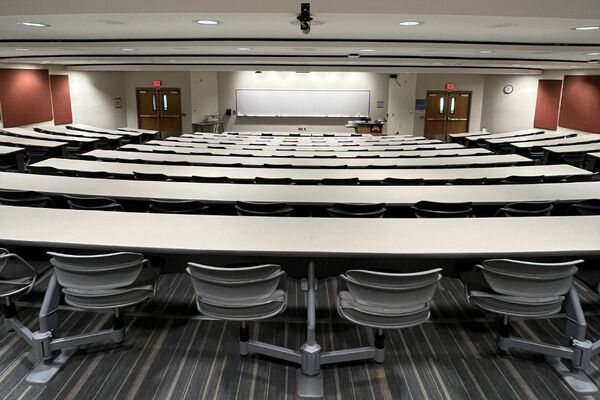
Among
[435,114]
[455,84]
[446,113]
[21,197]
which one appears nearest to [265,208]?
[21,197]

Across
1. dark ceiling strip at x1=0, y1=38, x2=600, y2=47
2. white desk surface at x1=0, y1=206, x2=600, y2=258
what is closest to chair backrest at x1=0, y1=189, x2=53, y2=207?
white desk surface at x1=0, y1=206, x2=600, y2=258

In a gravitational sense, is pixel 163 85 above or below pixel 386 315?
above

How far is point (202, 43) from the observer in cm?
586

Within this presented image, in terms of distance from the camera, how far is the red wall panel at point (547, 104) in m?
14.5

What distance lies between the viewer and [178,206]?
157 inches

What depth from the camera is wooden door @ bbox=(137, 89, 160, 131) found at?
1673 cm

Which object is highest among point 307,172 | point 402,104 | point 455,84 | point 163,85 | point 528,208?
point 455,84

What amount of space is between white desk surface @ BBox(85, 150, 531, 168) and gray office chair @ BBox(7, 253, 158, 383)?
3.58 meters

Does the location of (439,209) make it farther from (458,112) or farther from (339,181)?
(458,112)

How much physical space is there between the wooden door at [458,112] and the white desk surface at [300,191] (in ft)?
42.5

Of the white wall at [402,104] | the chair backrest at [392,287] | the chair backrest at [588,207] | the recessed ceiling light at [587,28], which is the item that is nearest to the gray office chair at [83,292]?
the chair backrest at [392,287]

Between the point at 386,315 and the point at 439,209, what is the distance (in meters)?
1.76

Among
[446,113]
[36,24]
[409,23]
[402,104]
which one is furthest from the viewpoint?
[446,113]

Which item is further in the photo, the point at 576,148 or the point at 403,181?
the point at 576,148
